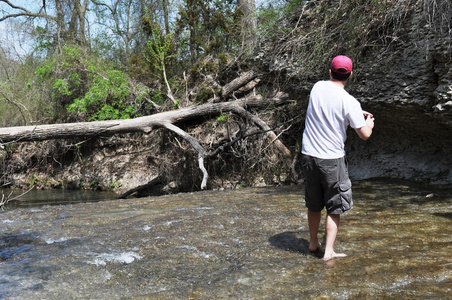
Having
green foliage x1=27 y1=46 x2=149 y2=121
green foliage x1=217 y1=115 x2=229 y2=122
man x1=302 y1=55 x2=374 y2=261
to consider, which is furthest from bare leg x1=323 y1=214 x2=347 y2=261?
green foliage x1=27 y1=46 x2=149 y2=121

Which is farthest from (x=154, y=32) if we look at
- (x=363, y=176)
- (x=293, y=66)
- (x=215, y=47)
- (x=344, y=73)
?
(x=344, y=73)

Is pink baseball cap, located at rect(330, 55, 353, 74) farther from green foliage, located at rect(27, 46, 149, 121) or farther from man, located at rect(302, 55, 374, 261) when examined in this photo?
green foliage, located at rect(27, 46, 149, 121)

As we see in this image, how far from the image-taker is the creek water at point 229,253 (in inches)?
122

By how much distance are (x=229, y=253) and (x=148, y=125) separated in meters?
8.93

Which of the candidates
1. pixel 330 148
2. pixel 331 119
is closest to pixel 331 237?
A: pixel 330 148

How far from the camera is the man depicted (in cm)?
380

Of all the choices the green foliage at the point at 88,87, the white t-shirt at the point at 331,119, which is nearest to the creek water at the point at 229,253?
the white t-shirt at the point at 331,119

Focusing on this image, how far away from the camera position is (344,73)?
3.93 m

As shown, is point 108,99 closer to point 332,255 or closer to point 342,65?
point 342,65

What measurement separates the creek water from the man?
405mm

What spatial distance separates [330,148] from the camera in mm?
3854

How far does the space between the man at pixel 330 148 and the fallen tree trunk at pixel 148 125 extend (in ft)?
23.3

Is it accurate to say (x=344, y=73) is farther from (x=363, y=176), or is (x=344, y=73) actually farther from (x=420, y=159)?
(x=363, y=176)

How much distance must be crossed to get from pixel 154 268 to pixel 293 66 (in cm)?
574
